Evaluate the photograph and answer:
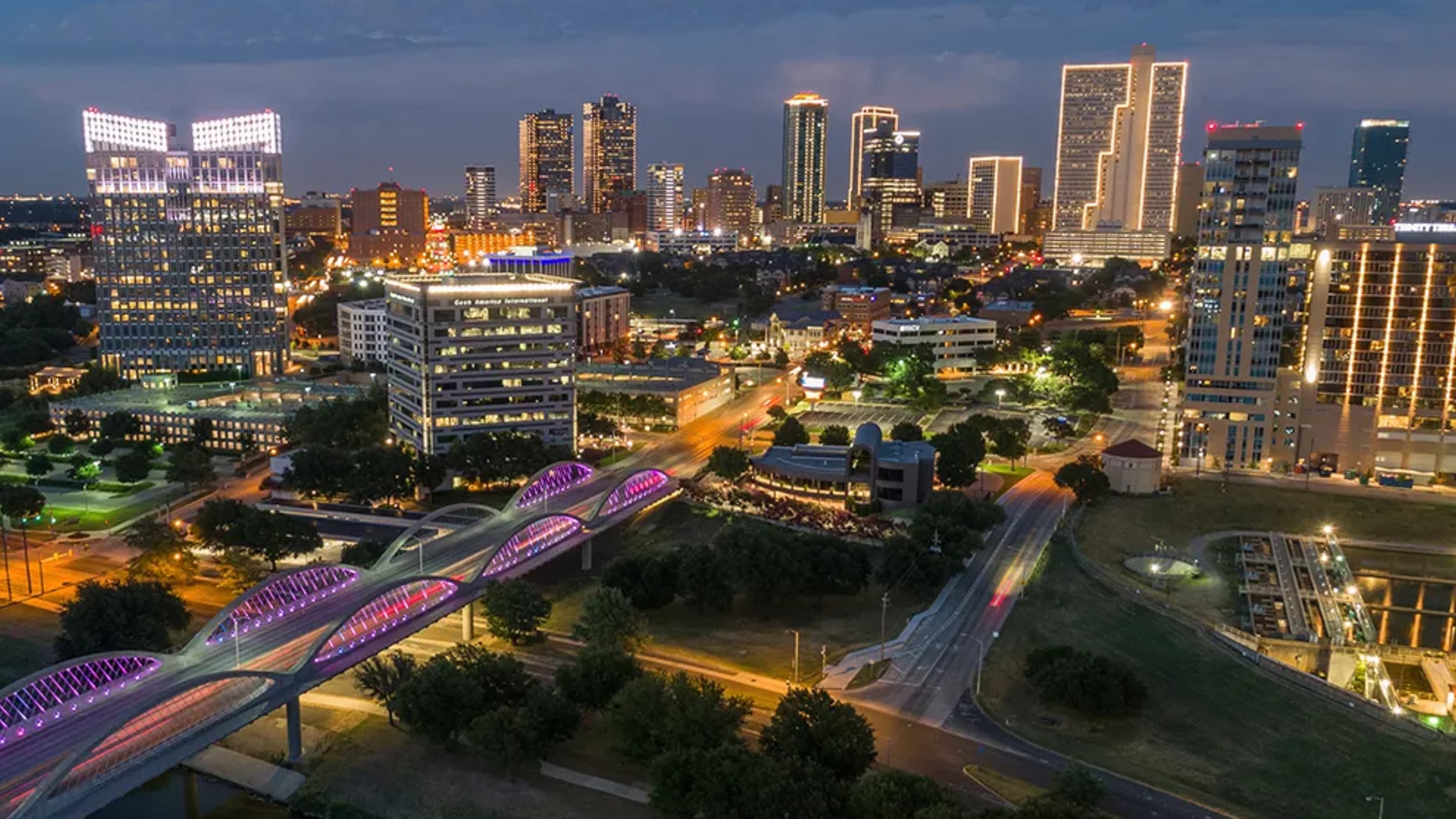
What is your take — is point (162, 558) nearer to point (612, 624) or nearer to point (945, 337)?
point (612, 624)

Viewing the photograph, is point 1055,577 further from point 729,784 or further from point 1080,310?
point 1080,310

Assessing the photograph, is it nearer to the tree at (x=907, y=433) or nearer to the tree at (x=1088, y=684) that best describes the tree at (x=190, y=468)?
the tree at (x=907, y=433)

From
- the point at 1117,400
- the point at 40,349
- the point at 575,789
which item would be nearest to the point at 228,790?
the point at 575,789

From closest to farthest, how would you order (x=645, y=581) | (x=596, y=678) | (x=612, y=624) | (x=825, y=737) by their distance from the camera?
1. (x=825, y=737)
2. (x=596, y=678)
3. (x=612, y=624)
4. (x=645, y=581)

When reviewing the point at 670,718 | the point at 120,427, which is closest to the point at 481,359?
the point at 120,427

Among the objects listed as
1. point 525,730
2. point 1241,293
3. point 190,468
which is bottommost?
point 525,730

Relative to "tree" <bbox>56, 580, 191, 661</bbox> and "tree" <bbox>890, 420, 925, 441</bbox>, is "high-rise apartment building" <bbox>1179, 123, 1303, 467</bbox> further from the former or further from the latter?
"tree" <bbox>56, 580, 191, 661</bbox>

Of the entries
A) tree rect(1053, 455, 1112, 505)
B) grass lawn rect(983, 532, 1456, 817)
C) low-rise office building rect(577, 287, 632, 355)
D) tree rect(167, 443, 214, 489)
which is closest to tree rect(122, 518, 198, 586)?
tree rect(167, 443, 214, 489)

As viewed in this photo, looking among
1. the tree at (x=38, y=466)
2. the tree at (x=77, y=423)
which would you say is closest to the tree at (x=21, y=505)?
the tree at (x=38, y=466)
